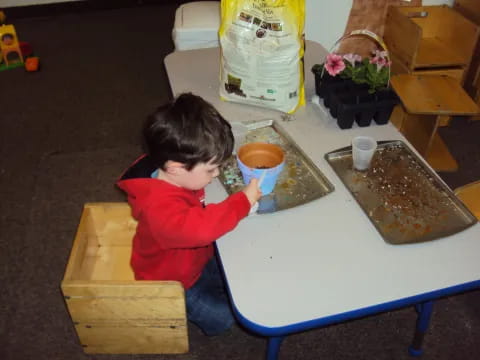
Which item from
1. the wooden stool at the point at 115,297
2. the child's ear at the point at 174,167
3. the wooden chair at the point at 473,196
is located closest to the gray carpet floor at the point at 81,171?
the wooden stool at the point at 115,297

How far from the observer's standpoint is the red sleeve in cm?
95

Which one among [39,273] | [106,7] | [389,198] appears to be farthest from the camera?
[106,7]

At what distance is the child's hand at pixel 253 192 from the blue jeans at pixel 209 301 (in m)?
0.37

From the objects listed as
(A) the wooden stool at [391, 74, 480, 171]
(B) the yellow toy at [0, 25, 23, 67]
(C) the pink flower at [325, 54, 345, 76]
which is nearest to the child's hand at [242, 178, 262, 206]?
(C) the pink flower at [325, 54, 345, 76]

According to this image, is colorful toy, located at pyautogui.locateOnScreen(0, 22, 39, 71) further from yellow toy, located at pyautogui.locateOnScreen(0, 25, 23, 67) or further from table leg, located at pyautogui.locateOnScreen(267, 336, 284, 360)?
table leg, located at pyautogui.locateOnScreen(267, 336, 284, 360)

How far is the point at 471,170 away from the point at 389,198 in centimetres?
125

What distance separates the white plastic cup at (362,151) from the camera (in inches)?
45.4

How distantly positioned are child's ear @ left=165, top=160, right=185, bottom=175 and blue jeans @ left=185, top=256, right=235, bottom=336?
41 centimetres

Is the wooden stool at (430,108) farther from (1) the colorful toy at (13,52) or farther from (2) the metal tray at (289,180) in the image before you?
(1) the colorful toy at (13,52)

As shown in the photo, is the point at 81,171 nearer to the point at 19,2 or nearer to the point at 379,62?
the point at 379,62

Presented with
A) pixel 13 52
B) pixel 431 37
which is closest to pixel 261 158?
pixel 431 37

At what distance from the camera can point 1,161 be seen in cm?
223

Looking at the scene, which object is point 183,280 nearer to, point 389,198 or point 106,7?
point 389,198

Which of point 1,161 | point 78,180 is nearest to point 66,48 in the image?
point 1,161
